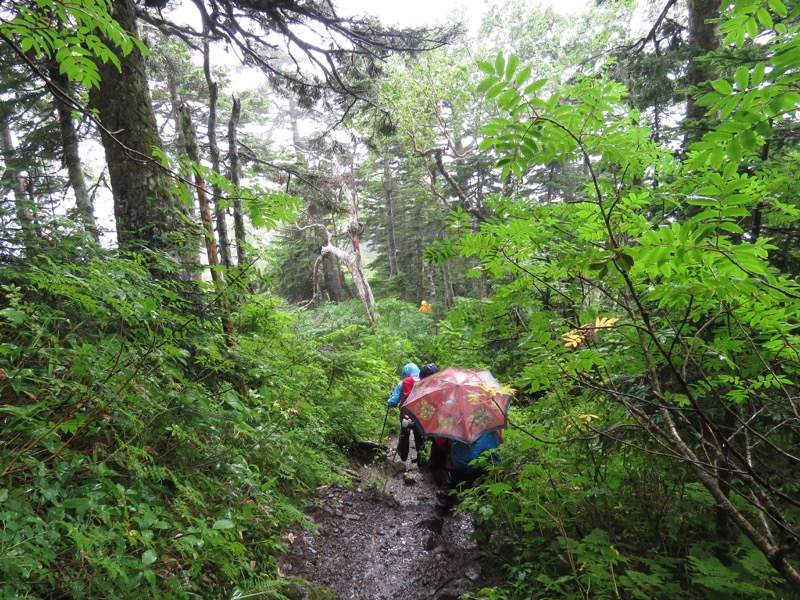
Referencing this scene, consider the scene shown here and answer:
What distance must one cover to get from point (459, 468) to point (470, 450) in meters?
0.28

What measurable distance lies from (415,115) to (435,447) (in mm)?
12118

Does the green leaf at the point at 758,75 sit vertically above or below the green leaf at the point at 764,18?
below

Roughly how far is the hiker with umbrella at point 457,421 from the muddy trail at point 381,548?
391 millimetres

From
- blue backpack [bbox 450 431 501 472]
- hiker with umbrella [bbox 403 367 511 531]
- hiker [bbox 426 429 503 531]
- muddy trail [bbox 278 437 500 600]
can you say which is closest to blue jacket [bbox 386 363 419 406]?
hiker with umbrella [bbox 403 367 511 531]

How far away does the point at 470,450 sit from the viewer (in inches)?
191

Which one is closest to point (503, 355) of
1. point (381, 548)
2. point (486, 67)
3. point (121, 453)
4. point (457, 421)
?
point (457, 421)

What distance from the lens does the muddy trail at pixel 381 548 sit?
3816mm

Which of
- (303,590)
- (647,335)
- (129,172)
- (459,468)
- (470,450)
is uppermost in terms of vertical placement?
(129,172)

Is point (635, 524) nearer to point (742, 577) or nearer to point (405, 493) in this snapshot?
point (742, 577)

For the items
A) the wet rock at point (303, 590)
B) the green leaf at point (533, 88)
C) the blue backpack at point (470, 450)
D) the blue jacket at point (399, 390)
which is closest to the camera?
the green leaf at point (533, 88)

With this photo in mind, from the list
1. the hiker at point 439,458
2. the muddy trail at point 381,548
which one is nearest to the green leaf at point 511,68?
the muddy trail at point 381,548

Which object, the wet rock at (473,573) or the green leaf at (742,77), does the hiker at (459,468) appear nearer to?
the wet rock at (473,573)

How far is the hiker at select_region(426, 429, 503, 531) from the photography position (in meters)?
4.82

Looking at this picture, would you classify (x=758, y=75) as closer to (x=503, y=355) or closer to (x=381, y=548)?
(x=381, y=548)
